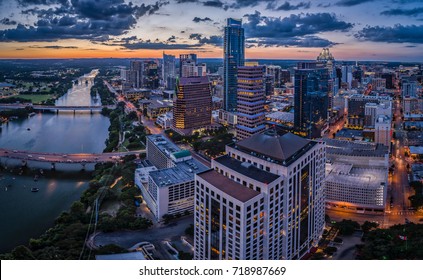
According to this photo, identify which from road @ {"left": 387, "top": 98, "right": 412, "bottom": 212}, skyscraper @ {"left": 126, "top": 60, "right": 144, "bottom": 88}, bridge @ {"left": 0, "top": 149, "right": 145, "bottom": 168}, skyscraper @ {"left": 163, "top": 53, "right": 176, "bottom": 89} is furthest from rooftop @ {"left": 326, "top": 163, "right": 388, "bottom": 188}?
skyscraper @ {"left": 126, "top": 60, "right": 144, "bottom": 88}

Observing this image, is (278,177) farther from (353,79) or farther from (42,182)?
(353,79)

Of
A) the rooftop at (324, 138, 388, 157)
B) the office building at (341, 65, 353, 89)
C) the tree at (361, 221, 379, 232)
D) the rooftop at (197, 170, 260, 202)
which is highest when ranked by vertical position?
the office building at (341, 65, 353, 89)

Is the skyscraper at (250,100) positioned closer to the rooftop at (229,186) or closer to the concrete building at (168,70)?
the rooftop at (229,186)

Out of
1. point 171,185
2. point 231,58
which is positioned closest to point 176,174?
point 171,185

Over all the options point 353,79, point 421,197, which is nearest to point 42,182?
point 421,197

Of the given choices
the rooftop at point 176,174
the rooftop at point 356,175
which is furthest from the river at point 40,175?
the rooftop at point 356,175

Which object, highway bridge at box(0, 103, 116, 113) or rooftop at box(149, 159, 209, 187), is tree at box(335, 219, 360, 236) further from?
highway bridge at box(0, 103, 116, 113)
